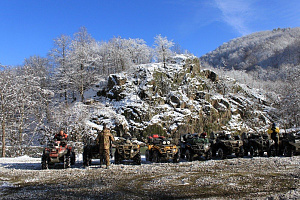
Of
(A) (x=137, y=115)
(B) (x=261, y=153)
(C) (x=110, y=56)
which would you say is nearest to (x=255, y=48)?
(C) (x=110, y=56)

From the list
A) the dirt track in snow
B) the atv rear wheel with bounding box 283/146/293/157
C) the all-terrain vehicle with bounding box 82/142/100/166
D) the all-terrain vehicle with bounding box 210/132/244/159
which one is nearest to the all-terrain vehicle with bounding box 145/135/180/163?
the dirt track in snow

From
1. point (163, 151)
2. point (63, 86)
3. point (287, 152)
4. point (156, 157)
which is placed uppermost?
point (63, 86)

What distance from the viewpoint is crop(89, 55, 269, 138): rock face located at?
4288 cm

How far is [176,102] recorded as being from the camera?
46781 millimetres

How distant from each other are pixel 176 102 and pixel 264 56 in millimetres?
96557

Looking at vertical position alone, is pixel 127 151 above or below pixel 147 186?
above

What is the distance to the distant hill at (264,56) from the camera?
112 m

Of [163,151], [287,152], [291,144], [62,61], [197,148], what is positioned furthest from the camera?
[62,61]

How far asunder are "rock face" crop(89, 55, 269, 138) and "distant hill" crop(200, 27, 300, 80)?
5454cm

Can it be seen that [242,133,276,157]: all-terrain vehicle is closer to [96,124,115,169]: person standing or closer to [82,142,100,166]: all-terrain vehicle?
[96,124,115,169]: person standing

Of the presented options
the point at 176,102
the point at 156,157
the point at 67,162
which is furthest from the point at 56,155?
the point at 176,102

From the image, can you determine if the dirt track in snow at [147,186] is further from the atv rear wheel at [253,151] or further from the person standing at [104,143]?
the atv rear wheel at [253,151]

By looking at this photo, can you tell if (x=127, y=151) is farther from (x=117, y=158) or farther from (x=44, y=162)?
(x=44, y=162)

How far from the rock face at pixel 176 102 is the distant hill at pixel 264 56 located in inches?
2147
